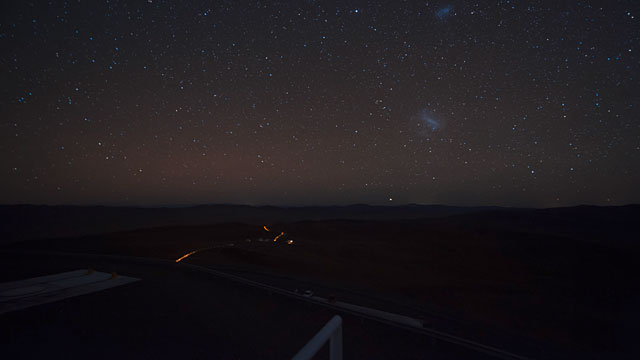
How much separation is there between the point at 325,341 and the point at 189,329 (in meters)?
6.10

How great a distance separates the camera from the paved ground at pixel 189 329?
18.5ft

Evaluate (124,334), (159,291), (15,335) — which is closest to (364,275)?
(159,291)

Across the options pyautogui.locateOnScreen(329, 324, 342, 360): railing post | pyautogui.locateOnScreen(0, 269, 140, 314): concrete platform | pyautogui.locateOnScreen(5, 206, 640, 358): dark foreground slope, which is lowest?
pyautogui.locateOnScreen(5, 206, 640, 358): dark foreground slope

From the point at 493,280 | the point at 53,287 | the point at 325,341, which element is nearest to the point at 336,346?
the point at 325,341

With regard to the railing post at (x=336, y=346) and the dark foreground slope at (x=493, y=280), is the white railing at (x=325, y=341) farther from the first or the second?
the dark foreground slope at (x=493, y=280)

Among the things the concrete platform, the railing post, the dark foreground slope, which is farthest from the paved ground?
the railing post

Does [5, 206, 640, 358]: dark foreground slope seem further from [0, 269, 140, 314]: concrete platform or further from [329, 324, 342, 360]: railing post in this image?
[329, 324, 342, 360]: railing post

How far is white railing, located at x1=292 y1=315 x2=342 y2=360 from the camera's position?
172 cm

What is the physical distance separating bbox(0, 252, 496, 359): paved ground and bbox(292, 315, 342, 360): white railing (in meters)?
3.55

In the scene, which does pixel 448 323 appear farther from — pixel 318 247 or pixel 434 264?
pixel 318 247

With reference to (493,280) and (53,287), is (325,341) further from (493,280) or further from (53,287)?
(493,280)

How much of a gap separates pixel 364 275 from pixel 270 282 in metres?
6.89

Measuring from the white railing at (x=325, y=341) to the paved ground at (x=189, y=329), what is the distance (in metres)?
3.55

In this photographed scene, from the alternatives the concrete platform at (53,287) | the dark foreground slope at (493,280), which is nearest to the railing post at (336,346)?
the dark foreground slope at (493,280)
